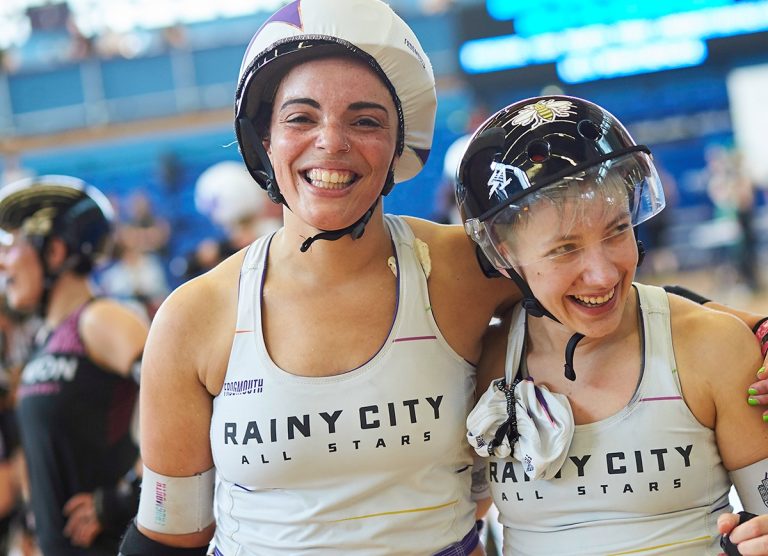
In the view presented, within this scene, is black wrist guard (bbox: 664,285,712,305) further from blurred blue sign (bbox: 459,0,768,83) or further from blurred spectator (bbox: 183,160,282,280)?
blurred blue sign (bbox: 459,0,768,83)

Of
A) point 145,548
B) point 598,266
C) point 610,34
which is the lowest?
point 145,548

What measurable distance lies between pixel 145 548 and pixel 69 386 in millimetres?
1017

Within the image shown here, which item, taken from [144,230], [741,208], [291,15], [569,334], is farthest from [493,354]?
[144,230]

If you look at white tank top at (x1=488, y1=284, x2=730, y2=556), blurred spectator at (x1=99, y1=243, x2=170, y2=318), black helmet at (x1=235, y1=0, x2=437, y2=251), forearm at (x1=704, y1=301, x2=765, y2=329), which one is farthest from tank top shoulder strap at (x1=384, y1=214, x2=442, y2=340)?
blurred spectator at (x1=99, y1=243, x2=170, y2=318)

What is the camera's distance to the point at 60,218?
287cm

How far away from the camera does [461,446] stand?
167 cm

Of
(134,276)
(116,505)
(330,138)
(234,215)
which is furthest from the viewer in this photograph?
(134,276)

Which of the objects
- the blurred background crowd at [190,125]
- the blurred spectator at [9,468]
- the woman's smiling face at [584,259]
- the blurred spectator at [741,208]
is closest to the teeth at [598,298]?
the woman's smiling face at [584,259]

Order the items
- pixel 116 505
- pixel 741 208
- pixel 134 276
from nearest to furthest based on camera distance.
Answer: pixel 116 505, pixel 134 276, pixel 741 208

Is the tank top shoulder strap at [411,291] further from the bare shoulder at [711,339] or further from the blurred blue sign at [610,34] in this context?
the blurred blue sign at [610,34]

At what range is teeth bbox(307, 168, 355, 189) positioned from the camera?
1.58 meters

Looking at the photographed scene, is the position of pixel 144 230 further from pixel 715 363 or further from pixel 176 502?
pixel 715 363

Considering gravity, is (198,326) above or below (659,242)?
above

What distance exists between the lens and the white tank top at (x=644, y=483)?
149 cm
